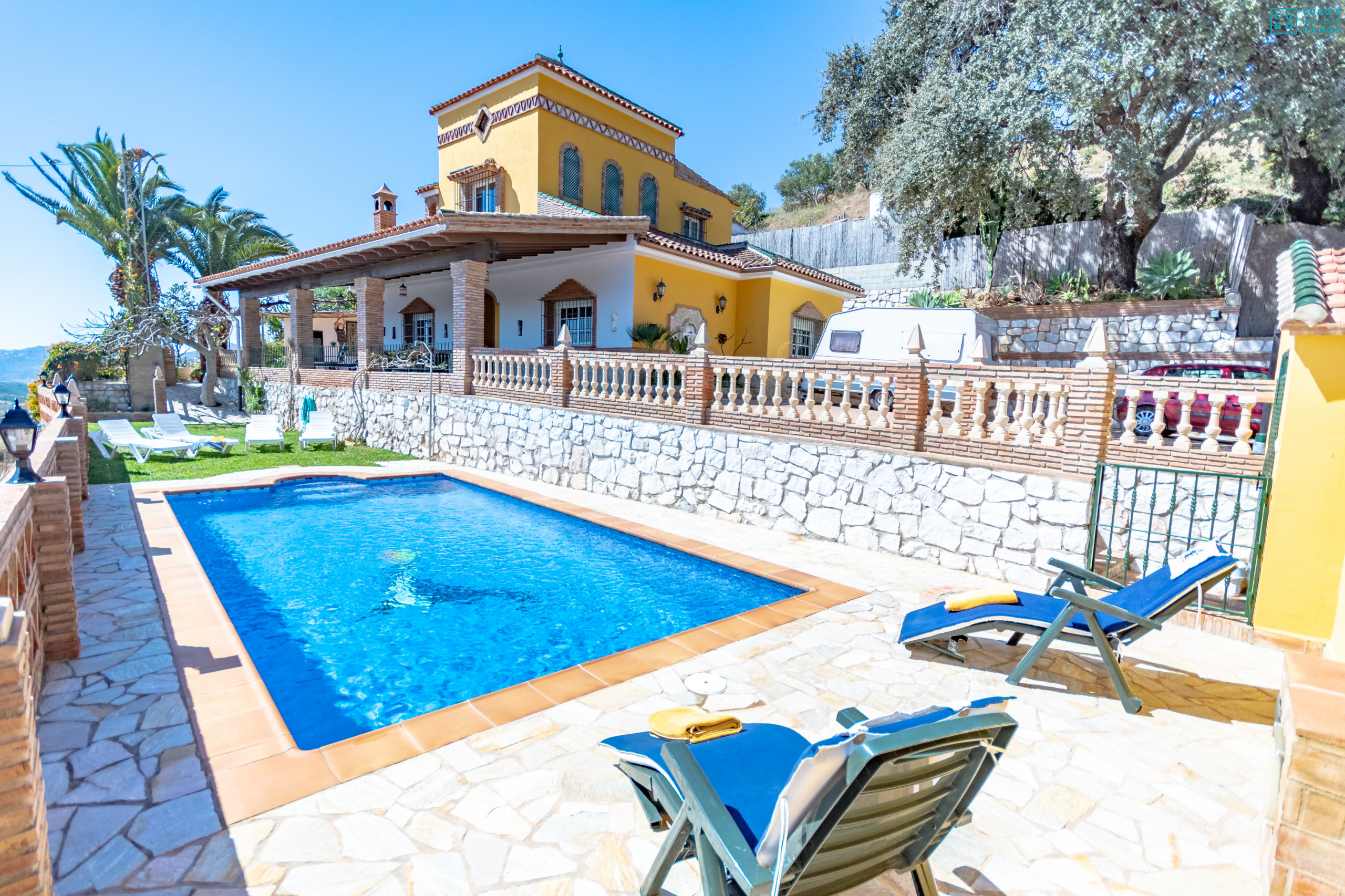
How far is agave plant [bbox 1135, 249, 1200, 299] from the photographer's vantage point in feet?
50.6

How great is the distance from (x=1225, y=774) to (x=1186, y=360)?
50.2 ft

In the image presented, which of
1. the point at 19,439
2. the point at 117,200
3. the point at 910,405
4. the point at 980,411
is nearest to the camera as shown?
the point at 19,439

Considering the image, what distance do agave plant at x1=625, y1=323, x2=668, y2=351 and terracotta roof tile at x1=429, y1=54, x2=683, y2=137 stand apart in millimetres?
8507

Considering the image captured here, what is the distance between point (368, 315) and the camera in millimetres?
16438

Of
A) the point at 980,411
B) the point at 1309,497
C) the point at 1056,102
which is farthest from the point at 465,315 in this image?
the point at 1056,102

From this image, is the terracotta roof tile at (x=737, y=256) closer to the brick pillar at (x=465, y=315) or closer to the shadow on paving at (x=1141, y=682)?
the brick pillar at (x=465, y=315)

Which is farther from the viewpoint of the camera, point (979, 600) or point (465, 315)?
point (465, 315)

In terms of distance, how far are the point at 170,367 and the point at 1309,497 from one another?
31999 mm

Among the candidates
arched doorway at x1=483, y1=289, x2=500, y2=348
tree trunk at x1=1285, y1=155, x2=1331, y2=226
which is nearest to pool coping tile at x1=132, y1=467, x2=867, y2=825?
arched doorway at x1=483, y1=289, x2=500, y2=348

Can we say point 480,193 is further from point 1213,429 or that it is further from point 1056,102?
point 1213,429

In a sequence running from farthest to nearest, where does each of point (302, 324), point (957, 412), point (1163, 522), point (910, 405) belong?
point (302, 324)
point (910, 405)
point (957, 412)
point (1163, 522)

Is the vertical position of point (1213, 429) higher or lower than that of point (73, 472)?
higher

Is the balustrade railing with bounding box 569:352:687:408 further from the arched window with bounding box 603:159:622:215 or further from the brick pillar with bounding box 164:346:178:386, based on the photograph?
the brick pillar with bounding box 164:346:178:386

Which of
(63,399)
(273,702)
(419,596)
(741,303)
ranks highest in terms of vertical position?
(741,303)
